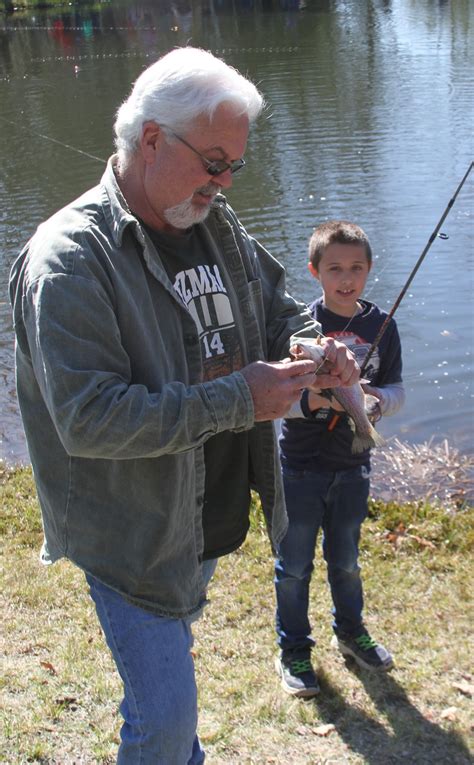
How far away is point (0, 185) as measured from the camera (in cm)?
1329

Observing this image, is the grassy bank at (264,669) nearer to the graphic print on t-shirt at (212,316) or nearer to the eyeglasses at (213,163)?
the graphic print on t-shirt at (212,316)

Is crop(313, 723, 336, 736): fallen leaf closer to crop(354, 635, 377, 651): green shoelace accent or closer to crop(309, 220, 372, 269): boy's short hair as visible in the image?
crop(354, 635, 377, 651): green shoelace accent

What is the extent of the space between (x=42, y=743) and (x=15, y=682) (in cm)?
37

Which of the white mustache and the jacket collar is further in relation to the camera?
the white mustache

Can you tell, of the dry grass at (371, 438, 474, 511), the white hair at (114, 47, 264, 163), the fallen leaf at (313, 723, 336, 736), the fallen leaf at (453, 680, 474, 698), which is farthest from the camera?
the dry grass at (371, 438, 474, 511)

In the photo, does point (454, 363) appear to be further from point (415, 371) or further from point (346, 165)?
point (346, 165)

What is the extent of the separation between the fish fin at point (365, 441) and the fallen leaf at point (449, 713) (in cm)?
101

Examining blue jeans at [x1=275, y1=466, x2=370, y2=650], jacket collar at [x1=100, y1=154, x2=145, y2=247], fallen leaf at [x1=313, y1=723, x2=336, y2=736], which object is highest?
jacket collar at [x1=100, y1=154, x2=145, y2=247]

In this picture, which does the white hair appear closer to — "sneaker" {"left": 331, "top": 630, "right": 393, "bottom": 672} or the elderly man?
the elderly man

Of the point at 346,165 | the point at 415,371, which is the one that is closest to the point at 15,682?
the point at 415,371

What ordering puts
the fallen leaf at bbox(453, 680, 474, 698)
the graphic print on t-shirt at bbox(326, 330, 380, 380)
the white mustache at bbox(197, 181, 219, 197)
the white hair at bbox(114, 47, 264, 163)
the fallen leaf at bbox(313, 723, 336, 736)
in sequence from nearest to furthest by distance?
the white hair at bbox(114, 47, 264, 163), the white mustache at bbox(197, 181, 219, 197), the fallen leaf at bbox(313, 723, 336, 736), the fallen leaf at bbox(453, 680, 474, 698), the graphic print on t-shirt at bbox(326, 330, 380, 380)

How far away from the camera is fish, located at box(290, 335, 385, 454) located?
2629mm

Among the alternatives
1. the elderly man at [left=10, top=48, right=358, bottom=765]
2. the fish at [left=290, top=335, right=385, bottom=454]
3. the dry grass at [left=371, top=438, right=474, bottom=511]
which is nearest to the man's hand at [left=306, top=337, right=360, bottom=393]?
the fish at [left=290, top=335, right=385, bottom=454]

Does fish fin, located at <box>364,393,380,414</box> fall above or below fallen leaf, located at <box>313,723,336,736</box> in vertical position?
above
